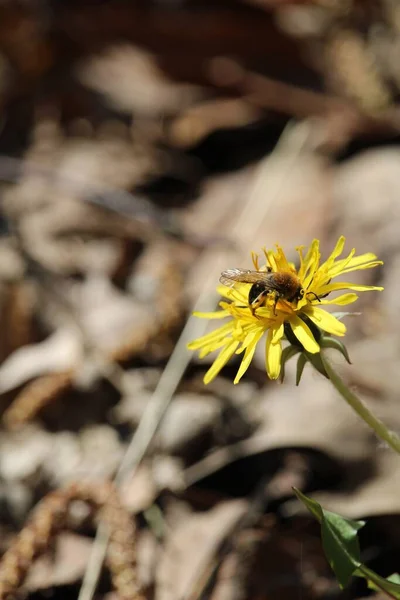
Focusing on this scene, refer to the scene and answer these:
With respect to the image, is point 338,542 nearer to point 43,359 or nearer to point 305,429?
→ point 305,429

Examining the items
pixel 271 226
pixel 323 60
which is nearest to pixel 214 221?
pixel 271 226

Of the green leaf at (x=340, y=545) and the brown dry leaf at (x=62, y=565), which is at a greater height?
the brown dry leaf at (x=62, y=565)

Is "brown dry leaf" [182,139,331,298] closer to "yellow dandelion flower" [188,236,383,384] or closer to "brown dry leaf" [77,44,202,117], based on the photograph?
"brown dry leaf" [77,44,202,117]

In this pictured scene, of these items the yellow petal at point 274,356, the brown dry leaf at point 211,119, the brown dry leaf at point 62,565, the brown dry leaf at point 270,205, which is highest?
the brown dry leaf at point 211,119

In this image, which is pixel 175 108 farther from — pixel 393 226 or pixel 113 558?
pixel 113 558

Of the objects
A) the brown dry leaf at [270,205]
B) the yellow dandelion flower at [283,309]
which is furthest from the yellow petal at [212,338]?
the brown dry leaf at [270,205]

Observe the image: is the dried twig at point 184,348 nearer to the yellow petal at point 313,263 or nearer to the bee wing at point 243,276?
the bee wing at point 243,276

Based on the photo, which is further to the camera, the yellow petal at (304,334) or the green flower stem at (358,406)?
the green flower stem at (358,406)
